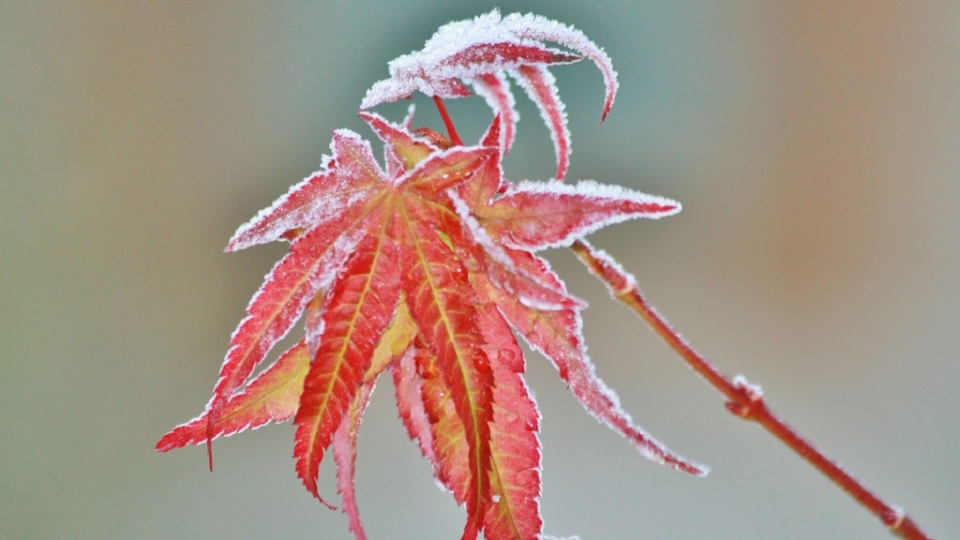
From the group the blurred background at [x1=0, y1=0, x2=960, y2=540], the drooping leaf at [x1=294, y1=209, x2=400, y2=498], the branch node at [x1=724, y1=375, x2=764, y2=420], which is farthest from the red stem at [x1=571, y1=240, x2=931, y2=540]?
the blurred background at [x1=0, y1=0, x2=960, y2=540]

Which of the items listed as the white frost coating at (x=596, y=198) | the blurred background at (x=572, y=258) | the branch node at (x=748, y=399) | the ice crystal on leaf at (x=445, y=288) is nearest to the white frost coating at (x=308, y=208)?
the ice crystal on leaf at (x=445, y=288)

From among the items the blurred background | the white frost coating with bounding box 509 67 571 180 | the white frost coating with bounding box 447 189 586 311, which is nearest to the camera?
the white frost coating with bounding box 447 189 586 311

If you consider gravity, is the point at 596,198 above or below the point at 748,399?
above

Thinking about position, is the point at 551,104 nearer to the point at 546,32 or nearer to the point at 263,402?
the point at 546,32

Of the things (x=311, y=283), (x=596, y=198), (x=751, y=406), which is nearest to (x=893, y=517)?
(x=751, y=406)

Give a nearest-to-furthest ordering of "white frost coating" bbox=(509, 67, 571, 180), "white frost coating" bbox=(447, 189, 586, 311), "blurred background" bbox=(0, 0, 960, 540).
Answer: "white frost coating" bbox=(447, 189, 586, 311)
"white frost coating" bbox=(509, 67, 571, 180)
"blurred background" bbox=(0, 0, 960, 540)

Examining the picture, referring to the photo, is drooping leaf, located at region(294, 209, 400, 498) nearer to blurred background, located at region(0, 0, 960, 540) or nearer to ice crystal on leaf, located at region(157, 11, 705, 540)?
ice crystal on leaf, located at region(157, 11, 705, 540)
